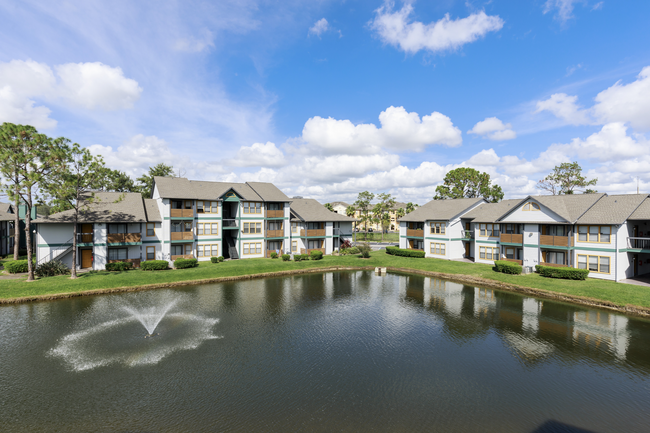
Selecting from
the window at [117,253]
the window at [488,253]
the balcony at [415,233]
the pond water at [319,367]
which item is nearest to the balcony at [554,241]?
the window at [488,253]

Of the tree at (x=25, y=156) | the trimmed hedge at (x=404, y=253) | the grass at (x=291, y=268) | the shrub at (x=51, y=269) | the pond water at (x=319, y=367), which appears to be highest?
the tree at (x=25, y=156)

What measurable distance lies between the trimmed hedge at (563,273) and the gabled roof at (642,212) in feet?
25.3

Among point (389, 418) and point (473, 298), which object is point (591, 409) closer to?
point (389, 418)

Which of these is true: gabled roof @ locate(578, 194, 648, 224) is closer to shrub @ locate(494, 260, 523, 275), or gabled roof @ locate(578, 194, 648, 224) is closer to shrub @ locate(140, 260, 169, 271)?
shrub @ locate(494, 260, 523, 275)

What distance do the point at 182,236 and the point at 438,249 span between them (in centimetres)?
4013

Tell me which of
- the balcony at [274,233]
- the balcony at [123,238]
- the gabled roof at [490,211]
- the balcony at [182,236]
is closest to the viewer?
the balcony at [123,238]

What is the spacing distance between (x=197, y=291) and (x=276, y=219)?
21292mm

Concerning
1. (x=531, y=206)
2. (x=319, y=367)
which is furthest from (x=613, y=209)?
(x=319, y=367)

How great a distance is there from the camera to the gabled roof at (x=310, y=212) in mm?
54031

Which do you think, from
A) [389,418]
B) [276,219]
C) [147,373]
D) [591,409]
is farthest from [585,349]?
[276,219]

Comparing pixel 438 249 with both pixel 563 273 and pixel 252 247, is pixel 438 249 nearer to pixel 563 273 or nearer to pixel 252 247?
pixel 563 273

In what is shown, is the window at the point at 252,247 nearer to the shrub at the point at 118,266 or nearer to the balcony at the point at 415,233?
the shrub at the point at 118,266

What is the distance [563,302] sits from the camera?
95.9ft

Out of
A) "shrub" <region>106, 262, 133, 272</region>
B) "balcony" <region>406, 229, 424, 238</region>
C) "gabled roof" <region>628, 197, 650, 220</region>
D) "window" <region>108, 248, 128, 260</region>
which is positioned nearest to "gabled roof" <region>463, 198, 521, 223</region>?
"balcony" <region>406, 229, 424, 238</region>
